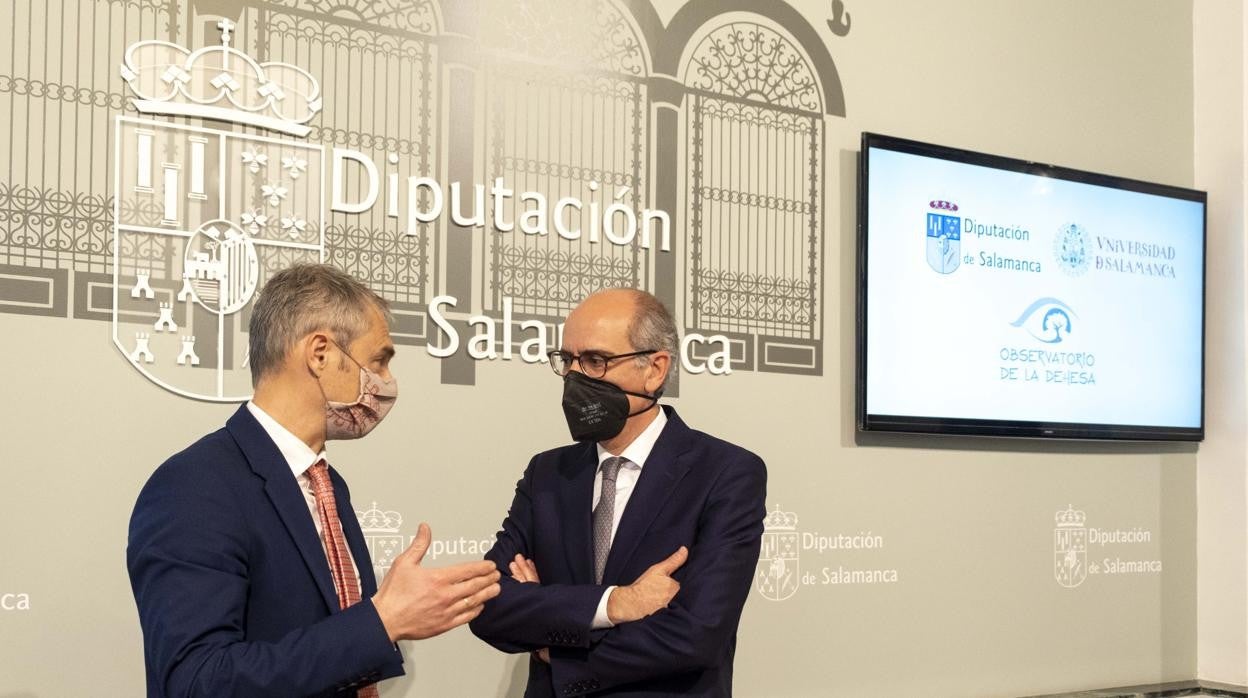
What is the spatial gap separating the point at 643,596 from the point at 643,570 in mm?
135

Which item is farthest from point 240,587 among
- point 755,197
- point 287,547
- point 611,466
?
point 755,197

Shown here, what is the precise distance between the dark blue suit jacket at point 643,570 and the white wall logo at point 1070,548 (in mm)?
2630

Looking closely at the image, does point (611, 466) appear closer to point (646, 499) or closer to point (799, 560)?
point (646, 499)

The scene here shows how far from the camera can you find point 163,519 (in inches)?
79.5

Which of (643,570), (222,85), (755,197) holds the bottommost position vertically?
(643,570)

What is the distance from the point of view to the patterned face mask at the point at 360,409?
7.61ft

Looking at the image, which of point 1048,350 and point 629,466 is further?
point 1048,350

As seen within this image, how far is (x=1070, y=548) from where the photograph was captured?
522 centimetres

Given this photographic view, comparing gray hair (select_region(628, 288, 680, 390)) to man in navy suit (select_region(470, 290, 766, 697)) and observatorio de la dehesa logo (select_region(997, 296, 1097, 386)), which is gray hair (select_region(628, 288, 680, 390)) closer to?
man in navy suit (select_region(470, 290, 766, 697))

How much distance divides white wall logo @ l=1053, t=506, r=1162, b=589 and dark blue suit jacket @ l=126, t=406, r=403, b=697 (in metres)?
3.74

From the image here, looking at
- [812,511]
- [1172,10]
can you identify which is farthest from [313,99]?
[1172,10]

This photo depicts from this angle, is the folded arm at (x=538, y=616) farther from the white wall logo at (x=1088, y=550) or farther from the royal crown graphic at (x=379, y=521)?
the white wall logo at (x=1088, y=550)

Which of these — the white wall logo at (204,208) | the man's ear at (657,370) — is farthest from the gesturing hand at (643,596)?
the white wall logo at (204,208)

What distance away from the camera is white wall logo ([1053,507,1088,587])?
204 inches
